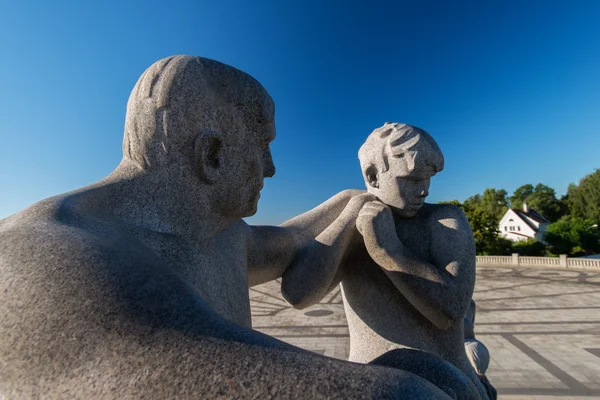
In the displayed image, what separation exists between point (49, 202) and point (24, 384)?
0.72m

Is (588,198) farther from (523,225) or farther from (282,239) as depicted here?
(282,239)

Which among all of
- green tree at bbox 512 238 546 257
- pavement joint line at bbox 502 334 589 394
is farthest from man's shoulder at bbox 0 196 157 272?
green tree at bbox 512 238 546 257

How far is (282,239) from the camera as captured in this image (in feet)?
7.57

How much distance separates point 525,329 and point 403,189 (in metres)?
11.6

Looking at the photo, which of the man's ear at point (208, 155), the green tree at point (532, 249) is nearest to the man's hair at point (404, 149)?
the man's ear at point (208, 155)

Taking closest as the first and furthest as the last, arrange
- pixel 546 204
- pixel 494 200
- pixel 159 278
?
1. pixel 159 278
2. pixel 546 204
3. pixel 494 200

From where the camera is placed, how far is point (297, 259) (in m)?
2.35

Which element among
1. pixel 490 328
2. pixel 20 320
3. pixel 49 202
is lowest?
pixel 490 328

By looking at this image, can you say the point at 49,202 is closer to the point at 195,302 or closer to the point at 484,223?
the point at 195,302

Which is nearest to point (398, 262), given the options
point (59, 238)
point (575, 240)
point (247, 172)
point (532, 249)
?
point (247, 172)

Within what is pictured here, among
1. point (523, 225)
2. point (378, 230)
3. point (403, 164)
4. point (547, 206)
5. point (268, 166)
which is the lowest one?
point (378, 230)

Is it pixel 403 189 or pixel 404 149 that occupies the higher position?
pixel 404 149

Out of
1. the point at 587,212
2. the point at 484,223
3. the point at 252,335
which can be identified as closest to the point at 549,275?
the point at 484,223

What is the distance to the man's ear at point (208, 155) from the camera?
57.8 inches
